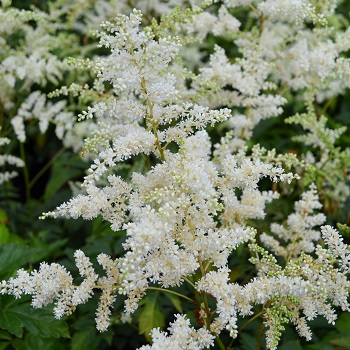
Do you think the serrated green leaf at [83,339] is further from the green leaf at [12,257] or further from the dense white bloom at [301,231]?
the dense white bloom at [301,231]

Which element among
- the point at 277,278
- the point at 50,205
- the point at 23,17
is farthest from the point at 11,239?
the point at 277,278

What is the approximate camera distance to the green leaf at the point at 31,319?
2.63 metres

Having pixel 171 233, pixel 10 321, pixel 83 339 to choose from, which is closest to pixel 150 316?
pixel 83 339

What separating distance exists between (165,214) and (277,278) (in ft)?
1.81

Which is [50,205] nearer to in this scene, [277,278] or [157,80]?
[157,80]

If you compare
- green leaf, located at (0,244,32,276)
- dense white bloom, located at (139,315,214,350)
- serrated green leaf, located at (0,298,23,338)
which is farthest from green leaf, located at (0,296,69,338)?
dense white bloom, located at (139,315,214,350)

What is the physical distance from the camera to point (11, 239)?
3760 millimetres

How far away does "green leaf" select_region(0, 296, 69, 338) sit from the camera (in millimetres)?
2629

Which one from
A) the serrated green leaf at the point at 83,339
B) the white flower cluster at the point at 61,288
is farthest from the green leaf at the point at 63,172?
the white flower cluster at the point at 61,288

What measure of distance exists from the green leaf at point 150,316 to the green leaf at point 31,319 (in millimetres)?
445

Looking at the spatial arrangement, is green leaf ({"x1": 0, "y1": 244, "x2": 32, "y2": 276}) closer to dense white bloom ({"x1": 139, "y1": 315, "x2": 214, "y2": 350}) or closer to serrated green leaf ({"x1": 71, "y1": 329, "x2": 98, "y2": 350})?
serrated green leaf ({"x1": 71, "y1": 329, "x2": 98, "y2": 350})

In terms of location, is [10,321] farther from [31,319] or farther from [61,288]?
[61,288]

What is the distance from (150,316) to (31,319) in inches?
26.0

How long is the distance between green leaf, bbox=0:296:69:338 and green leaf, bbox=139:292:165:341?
44 cm
